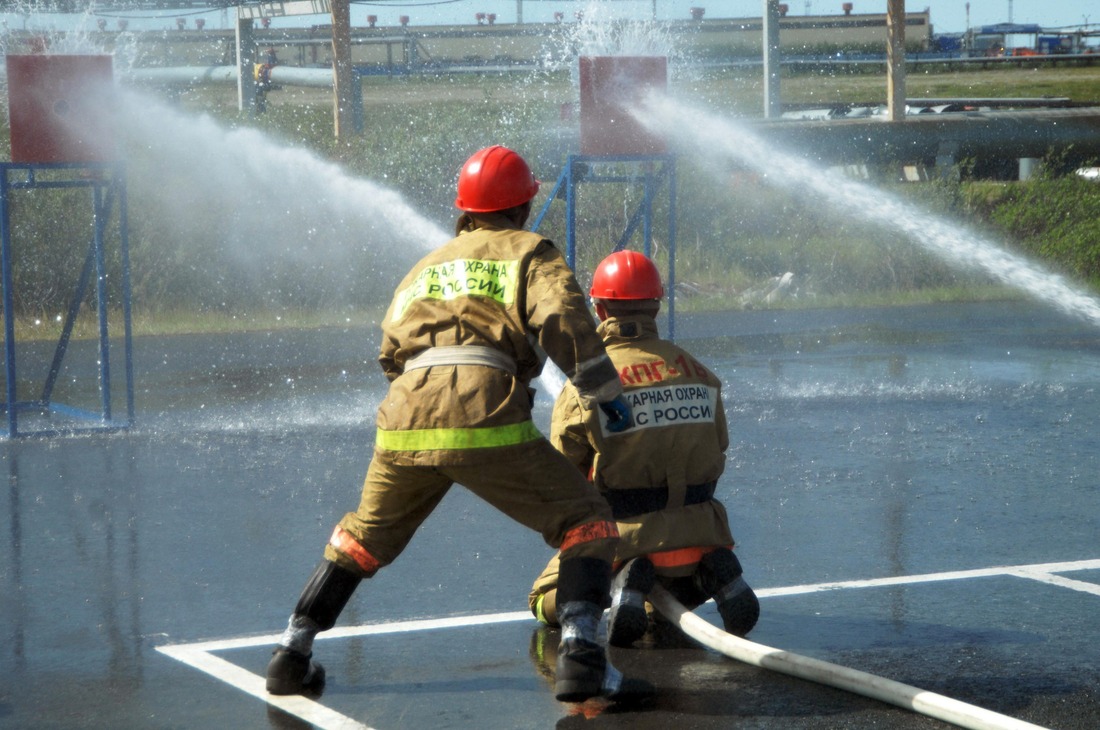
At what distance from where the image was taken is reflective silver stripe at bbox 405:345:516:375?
3986 millimetres

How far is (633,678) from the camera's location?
421 centimetres

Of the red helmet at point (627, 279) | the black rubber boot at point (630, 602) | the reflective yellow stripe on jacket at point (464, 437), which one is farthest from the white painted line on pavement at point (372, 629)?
the red helmet at point (627, 279)

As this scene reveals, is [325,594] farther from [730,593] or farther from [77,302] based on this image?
[77,302]

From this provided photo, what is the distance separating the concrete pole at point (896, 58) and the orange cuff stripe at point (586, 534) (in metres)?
16.2

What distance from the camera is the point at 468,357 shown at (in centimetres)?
399

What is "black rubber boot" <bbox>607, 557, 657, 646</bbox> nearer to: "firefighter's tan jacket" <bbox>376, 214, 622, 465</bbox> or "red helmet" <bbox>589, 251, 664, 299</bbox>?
"firefighter's tan jacket" <bbox>376, 214, 622, 465</bbox>

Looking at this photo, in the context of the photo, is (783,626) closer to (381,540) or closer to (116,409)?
(381,540)

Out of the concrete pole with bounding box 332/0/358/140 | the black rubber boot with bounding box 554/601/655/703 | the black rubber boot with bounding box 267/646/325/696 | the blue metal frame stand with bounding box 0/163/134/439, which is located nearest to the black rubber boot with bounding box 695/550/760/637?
the black rubber boot with bounding box 554/601/655/703

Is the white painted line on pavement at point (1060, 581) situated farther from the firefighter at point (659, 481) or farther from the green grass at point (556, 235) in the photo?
the green grass at point (556, 235)

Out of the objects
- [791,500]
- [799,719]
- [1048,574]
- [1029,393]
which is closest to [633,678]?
[799,719]

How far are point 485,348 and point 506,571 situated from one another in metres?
1.95

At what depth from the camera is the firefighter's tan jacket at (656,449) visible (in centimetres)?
466

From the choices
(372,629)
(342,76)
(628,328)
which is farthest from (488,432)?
(342,76)

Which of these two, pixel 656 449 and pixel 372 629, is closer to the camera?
pixel 656 449
